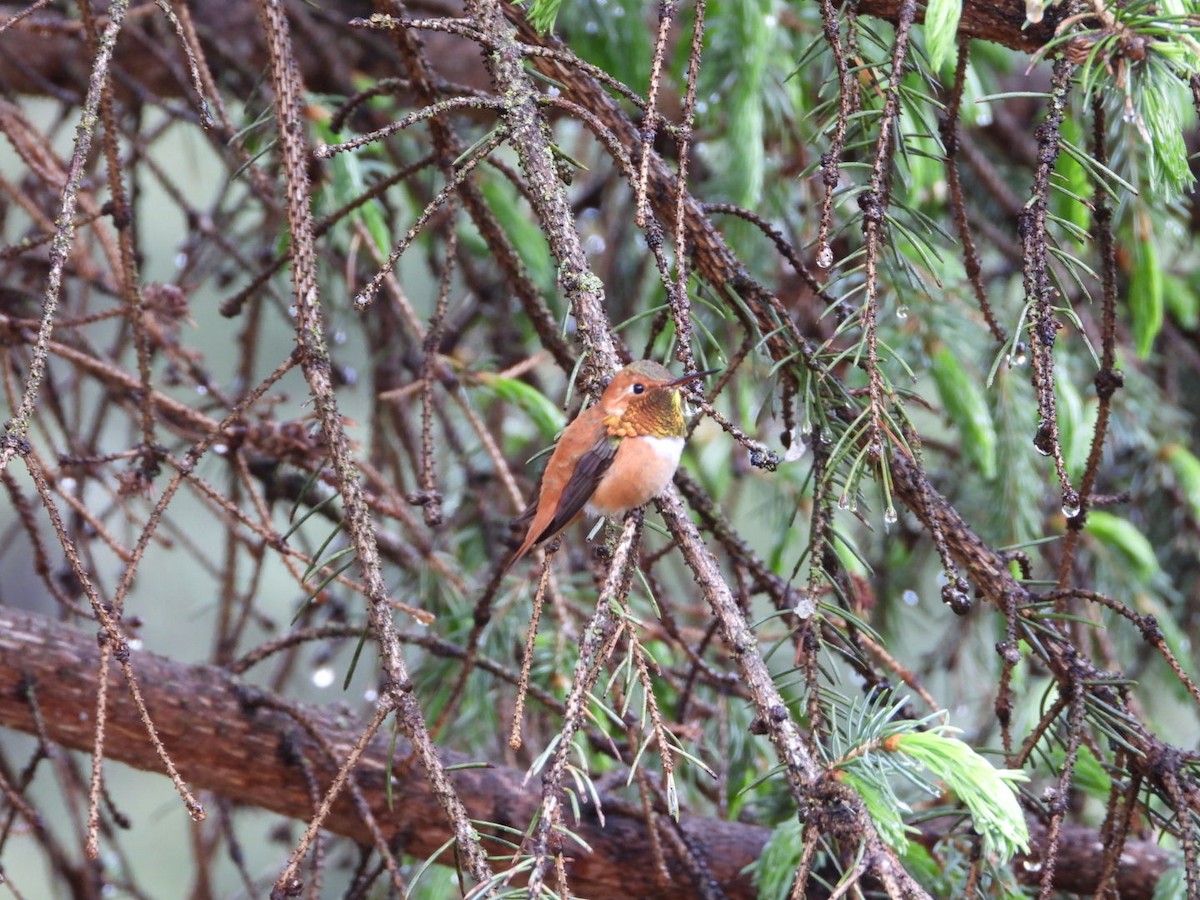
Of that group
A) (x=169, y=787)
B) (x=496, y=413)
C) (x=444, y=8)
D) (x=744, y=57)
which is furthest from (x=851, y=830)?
(x=169, y=787)

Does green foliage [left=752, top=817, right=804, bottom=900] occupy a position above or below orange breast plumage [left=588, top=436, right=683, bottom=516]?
below

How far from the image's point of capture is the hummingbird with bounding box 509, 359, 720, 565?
1.69 m

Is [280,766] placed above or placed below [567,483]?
below

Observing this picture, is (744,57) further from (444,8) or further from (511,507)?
(511,507)

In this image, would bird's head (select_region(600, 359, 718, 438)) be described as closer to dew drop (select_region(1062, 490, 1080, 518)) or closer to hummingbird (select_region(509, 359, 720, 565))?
hummingbird (select_region(509, 359, 720, 565))

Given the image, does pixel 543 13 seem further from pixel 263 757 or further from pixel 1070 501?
pixel 263 757

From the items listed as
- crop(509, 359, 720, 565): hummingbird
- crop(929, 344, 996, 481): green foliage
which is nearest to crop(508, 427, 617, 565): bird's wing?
crop(509, 359, 720, 565): hummingbird

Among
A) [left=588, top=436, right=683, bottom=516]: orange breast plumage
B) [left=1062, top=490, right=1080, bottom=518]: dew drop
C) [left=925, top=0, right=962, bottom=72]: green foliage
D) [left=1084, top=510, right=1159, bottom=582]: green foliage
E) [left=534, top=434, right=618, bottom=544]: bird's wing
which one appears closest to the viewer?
[left=1062, top=490, right=1080, bottom=518]: dew drop

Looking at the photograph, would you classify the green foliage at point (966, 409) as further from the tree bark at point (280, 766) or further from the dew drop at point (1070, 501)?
the dew drop at point (1070, 501)

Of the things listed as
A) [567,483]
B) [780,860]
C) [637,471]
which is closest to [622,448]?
[637,471]

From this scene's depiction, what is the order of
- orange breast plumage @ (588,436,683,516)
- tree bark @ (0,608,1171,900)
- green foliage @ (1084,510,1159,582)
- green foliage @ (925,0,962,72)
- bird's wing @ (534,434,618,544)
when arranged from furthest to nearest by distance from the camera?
green foliage @ (1084,510,1159,582), tree bark @ (0,608,1171,900), bird's wing @ (534,434,618,544), orange breast plumage @ (588,436,683,516), green foliage @ (925,0,962,72)

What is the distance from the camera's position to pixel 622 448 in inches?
67.9

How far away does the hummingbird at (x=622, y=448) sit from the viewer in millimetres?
1687

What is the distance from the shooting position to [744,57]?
2928mm
